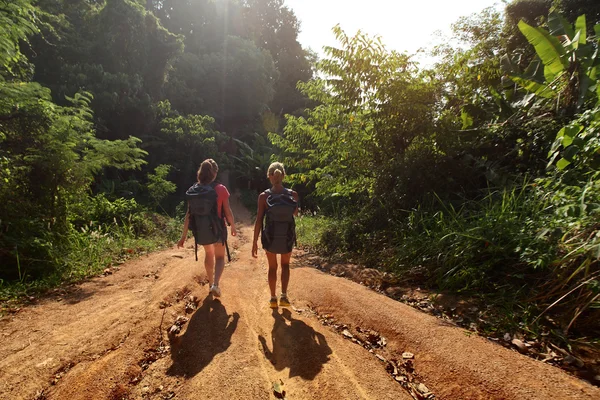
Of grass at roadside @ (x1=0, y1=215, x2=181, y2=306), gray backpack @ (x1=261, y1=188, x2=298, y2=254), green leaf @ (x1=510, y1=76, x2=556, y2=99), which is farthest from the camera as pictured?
green leaf @ (x1=510, y1=76, x2=556, y2=99)

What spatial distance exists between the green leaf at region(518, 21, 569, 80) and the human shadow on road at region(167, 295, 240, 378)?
227 inches

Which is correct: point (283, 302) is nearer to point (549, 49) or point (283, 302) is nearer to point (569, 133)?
point (569, 133)

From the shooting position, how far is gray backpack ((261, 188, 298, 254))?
355 cm

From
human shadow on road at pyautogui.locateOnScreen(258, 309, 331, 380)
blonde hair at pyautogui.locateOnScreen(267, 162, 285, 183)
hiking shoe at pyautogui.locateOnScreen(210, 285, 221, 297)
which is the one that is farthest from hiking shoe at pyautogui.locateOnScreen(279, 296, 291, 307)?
blonde hair at pyautogui.locateOnScreen(267, 162, 285, 183)

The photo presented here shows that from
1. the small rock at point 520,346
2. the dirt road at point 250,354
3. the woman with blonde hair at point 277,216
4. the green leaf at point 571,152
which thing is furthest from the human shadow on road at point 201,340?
the green leaf at point 571,152

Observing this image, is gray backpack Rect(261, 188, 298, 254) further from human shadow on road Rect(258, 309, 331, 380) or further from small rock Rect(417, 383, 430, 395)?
small rock Rect(417, 383, 430, 395)

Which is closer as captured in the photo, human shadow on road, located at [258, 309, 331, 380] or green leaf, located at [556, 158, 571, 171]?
human shadow on road, located at [258, 309, 331, 380]

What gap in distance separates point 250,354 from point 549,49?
5.94m

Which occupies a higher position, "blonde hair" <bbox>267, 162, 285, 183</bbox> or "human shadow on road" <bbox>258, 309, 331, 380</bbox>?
"blonde hair" <bbox>267, 162, 285, 183</bbox>

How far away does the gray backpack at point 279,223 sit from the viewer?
3555 mm

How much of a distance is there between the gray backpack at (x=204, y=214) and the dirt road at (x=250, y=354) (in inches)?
33.3

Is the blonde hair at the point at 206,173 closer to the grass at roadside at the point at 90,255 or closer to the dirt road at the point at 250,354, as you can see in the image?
the dirt road at the point at 250,354

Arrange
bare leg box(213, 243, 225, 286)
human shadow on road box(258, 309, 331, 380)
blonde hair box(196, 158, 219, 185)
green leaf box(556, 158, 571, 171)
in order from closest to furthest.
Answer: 1. human shadow on road box(258, 309, 331, 380)
2. green leaf box(556, 158, 571, 171)
3. blonde hair box(196, 158, 219, 185)
4. bare leg box(213, 243, 225, 286)

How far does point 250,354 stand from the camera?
268 cm
